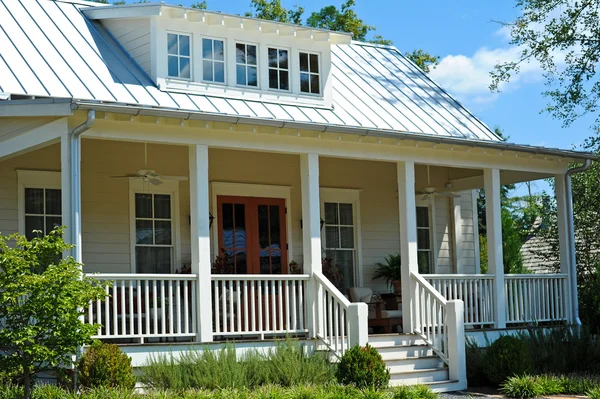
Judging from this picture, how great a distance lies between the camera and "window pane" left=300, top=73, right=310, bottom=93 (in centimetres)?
1570

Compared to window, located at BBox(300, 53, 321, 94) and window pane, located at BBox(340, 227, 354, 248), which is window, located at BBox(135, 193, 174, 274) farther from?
window pane, located at BBox(340, 227, 354, 248)

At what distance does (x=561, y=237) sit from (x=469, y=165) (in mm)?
→ 2610

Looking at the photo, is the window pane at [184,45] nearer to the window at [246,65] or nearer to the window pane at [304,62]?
the window at [246,65]

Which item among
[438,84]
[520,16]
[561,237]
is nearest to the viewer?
[561,237]

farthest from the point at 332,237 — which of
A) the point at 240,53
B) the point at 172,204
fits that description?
the point at 240,53

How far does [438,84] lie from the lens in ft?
62.8

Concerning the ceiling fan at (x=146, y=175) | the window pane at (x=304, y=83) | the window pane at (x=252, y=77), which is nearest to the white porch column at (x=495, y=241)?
the window pane at (x=304, y=83)

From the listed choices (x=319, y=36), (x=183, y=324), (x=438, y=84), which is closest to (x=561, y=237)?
A: (x=438, y=84)

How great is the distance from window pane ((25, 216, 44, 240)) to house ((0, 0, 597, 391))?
0.15ft

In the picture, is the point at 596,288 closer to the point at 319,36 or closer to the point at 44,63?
the point at 319,36

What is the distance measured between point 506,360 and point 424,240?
5619mm

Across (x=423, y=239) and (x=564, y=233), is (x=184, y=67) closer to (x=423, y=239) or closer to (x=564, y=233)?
(x=423, y=239)

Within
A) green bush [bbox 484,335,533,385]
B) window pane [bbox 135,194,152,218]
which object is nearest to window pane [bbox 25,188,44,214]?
window pane [bbox 135,194,152,218]

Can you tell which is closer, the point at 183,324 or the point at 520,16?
the point at 183,324
